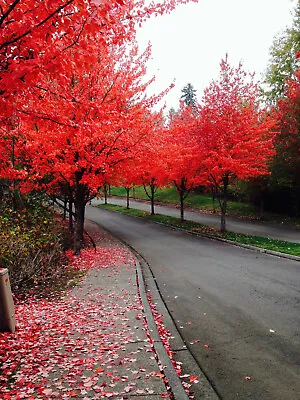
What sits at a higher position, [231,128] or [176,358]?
[231,128]

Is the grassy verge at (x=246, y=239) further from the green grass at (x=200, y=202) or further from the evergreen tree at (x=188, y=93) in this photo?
the evergreen tree at (x=188, y=93)

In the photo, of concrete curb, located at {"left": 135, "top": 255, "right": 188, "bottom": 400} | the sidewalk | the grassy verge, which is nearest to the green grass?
the grassy verge

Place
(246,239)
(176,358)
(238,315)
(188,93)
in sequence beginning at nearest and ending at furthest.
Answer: (176,358) < (238,315) < (246,239) < (188,93)

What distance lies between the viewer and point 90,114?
1150 centimetres

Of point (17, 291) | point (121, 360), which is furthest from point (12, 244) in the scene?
point (121, 360)

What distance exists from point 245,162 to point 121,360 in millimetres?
14807

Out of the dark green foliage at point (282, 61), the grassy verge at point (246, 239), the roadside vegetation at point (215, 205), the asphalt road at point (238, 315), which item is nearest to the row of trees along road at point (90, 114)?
the grassy verge at point (246, 239)

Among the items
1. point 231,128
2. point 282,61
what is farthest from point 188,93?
point 231,128

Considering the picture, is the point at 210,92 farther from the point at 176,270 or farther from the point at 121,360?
the point at 121,360

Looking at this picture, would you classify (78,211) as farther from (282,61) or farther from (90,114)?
(282,61)

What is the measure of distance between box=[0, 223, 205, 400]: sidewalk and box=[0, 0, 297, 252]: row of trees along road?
3.72 m

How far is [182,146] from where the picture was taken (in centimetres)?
1970

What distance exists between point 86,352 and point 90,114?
8483 mm

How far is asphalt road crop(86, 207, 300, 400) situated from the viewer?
442 cm
